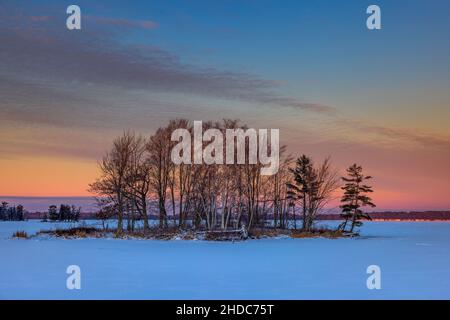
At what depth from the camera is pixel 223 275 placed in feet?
65.4

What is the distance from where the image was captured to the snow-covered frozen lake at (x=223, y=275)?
1614 cm

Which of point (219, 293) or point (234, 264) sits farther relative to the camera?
point (234, 264)

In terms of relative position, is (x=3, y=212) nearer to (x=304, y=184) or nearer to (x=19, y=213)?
(x=19, y=213)

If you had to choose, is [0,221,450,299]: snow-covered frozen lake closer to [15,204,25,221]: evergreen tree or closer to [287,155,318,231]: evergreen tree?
[287,155,318,231]: evergreen tree

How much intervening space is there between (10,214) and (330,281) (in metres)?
130

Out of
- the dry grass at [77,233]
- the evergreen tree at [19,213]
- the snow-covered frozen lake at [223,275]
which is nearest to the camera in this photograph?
the snow-covered frozen lake at [223,275]

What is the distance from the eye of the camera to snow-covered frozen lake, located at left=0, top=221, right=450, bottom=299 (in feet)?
53.0

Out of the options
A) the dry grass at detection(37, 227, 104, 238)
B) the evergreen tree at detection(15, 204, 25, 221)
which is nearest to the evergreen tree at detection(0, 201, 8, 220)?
the evergreen tree at detection(15, 204, 25, 221)

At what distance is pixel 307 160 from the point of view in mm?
62125

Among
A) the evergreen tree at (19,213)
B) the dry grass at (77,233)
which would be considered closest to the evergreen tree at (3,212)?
the evergreen tree at (19,213)

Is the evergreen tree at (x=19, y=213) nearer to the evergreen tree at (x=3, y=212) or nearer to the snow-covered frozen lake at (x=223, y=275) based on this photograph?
the evergreen tree at (x=3, y=212)
